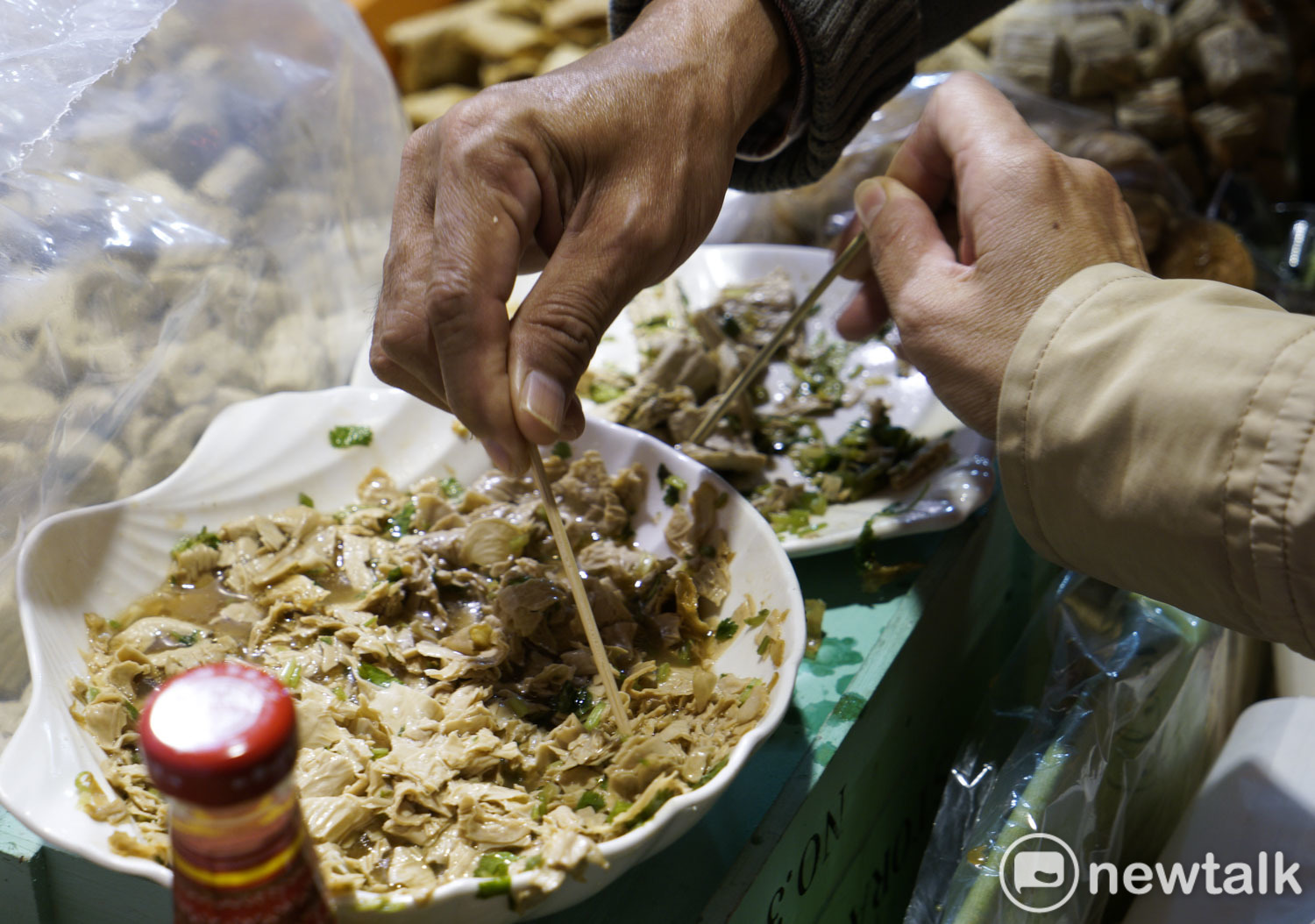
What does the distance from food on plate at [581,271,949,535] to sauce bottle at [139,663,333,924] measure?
0.84 m

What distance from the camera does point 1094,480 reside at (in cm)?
87

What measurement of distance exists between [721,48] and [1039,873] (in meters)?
0.93

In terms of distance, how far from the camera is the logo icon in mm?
977

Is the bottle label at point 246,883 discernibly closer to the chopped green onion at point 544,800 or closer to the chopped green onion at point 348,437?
the chopped green onion at point 544,800

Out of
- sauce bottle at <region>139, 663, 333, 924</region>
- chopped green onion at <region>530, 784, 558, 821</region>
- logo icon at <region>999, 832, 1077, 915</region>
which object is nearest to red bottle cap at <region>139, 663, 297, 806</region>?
sauce bottle at <region>139, 663, 333, 924</region>

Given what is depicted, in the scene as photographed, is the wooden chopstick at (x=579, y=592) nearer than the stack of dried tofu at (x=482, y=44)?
Yes

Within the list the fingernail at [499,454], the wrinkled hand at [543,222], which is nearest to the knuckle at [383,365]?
the wrinkled hand at [543,222]

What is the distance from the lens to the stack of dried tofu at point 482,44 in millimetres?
3146

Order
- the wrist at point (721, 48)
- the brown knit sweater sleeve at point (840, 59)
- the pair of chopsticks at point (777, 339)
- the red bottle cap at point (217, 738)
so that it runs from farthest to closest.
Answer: the pair of chopsticks at point (777, 339) < the brown knit sweater sleeve at point (840, 59) < the wrist at point (721, 48) < the red bottle cap at point (217, 738)

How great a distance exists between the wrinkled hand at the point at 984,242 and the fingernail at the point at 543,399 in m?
0.41

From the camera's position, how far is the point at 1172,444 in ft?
2.65

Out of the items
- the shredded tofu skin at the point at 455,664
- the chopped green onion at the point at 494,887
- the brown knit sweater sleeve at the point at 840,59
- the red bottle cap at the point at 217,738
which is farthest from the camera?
the brown knit sweater sleeve at the point at 840,59

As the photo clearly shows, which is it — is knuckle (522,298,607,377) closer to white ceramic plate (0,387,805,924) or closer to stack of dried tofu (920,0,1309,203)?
white ceramic plate (0,387,805,924)

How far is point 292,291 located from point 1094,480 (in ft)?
3.99
